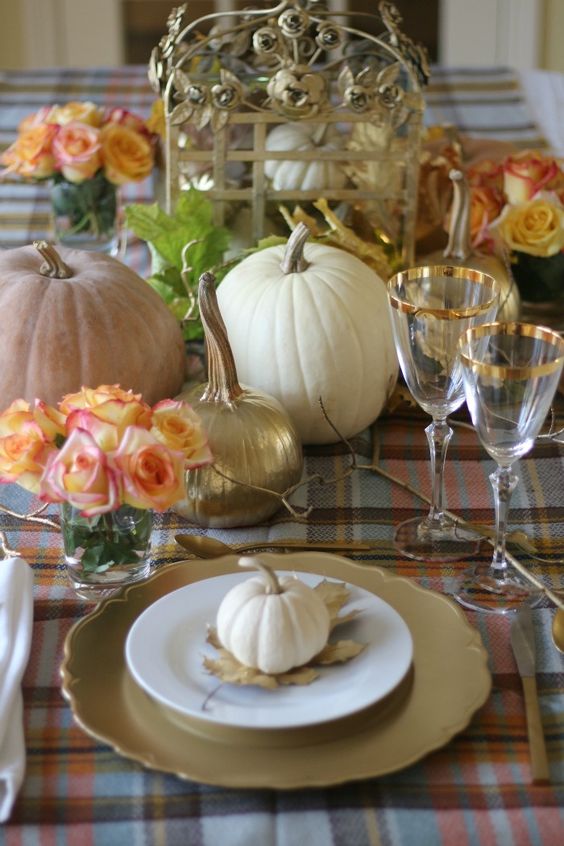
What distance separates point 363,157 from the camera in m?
1.31

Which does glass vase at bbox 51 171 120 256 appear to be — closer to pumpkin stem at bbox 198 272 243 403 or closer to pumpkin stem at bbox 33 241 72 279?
pumpkin stem at bbox 33 241 72 279

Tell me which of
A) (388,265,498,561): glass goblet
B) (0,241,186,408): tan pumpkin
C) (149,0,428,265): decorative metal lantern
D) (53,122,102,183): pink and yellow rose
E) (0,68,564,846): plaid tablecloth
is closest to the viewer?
(0,68,564,846): plaid tablecloth

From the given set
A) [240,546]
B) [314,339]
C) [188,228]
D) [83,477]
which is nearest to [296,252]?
[314,339]

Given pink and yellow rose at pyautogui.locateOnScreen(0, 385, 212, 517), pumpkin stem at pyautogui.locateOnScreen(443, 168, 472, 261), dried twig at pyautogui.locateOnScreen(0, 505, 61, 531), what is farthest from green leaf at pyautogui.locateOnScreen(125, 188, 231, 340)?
pink and yellow rose at pyautogui.locateOnScreen(0, 385, 212, 517)

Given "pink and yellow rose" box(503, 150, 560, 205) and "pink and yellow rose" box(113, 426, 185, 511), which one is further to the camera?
"pink and yellow rose" box(503, 150, 560, 205)

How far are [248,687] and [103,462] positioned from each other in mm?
191

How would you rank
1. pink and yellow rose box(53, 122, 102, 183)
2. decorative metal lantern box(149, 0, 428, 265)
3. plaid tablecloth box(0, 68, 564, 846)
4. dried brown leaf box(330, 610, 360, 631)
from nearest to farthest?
plaid tablecloth box(0, 68, 564, 846) < dried brown leaf box(330, 610, 360, 631) < decorative metal lantern box(149, 0, 428, 265) < pink and yellow rose box(53, 122, 102, 183)

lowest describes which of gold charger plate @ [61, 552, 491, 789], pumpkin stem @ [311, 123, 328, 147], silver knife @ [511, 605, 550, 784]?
silver knife @ [511, 605, 550, 784]

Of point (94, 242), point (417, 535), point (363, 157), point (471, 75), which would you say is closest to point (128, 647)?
point (417, 535)

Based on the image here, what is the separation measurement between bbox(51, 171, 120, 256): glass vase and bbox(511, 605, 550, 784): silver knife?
939 millimetres

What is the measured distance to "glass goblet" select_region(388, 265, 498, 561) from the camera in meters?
0.88

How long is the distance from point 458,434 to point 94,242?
670 mm

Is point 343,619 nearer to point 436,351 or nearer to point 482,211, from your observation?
point 436,351

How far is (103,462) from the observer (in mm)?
768
